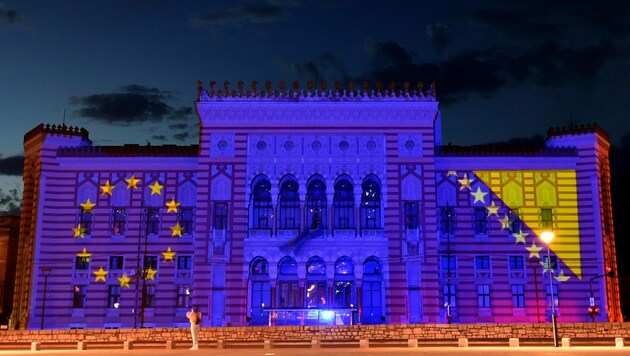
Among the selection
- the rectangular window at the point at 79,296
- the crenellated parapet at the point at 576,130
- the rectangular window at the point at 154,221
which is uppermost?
the crenellated parapet at the point at 576,130

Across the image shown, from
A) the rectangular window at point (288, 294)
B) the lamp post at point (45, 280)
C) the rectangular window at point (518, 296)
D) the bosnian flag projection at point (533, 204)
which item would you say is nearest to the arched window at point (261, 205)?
the rectangular window at point (288, 294)

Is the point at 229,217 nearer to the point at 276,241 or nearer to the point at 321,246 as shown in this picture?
the point at 276,241

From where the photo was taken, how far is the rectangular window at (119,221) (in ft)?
173

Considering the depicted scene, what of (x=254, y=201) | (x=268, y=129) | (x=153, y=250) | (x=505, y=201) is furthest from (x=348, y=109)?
(x=153, y=250)

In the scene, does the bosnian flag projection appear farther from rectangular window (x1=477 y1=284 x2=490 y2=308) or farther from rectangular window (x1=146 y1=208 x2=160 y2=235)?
rectangular window (x1=146 y1=208 x2=160 y2=235)

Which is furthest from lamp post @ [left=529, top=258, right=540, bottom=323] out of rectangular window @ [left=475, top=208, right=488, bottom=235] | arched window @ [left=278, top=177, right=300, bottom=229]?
arched window @ [left=278, top=177, right=300, bottom=229]

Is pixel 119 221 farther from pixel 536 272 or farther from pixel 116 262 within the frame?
pixel 536 272

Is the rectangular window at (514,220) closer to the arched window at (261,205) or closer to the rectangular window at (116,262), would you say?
the arched window at (261,205)

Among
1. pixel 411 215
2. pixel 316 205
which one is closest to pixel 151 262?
pixel 316 205

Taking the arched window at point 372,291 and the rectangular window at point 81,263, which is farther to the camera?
the rectangular window at point 81,263

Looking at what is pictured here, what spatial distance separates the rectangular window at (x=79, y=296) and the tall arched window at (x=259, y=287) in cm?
1243

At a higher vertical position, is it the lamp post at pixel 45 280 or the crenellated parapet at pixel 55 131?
the crenellated parapet at pixel 55 131

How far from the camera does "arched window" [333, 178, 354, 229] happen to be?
5119 cm

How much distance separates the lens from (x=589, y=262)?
2018 inches
